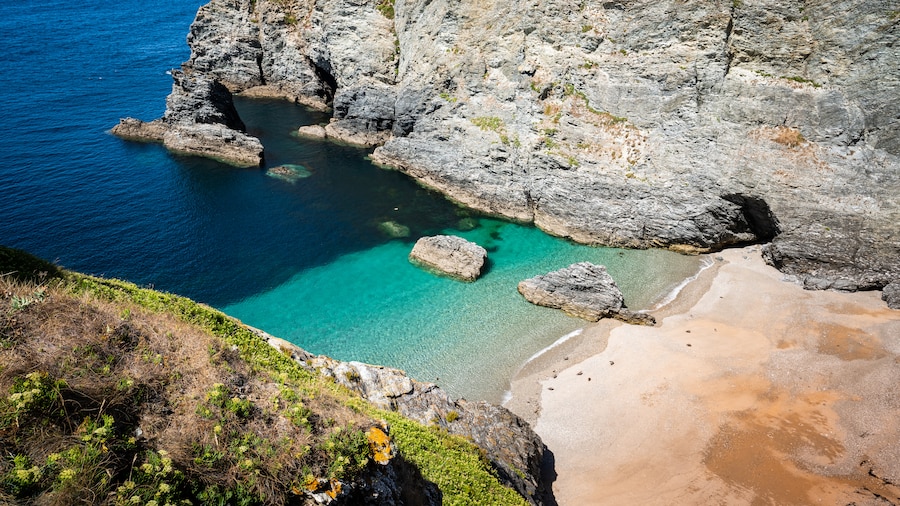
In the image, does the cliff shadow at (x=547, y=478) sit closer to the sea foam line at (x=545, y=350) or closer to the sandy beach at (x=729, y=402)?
the sandy beach at (x=729, y=402)

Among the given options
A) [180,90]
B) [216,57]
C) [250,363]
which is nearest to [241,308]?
[250,363]

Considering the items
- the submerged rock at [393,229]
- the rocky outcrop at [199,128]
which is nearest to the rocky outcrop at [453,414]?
the submerged rock at [393,229]

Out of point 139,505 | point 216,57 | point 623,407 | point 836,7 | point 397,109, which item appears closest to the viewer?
point 139,505

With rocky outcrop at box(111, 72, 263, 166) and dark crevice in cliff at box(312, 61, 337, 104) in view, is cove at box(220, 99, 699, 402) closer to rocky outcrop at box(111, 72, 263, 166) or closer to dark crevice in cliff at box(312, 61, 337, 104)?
rocky outcrop at box(111, 72, 263, 166)

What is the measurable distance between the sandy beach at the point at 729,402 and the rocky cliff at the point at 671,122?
6.24m

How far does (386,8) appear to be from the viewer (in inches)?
2229

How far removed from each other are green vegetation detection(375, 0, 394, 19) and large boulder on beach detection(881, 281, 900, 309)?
54676 millimetres

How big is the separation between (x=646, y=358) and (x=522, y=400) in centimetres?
836

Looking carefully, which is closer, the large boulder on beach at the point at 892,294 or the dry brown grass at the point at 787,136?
the large boulder on beach at the point at 892,294

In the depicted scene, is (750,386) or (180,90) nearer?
(750,386)

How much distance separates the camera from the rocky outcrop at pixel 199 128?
174ft

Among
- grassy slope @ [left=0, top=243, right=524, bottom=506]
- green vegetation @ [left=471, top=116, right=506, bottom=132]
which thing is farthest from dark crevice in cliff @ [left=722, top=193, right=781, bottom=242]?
grassy slope @ [left=0, top=243, right=524, bottom=506]

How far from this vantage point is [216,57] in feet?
224

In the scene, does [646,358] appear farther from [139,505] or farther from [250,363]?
[139,505]
